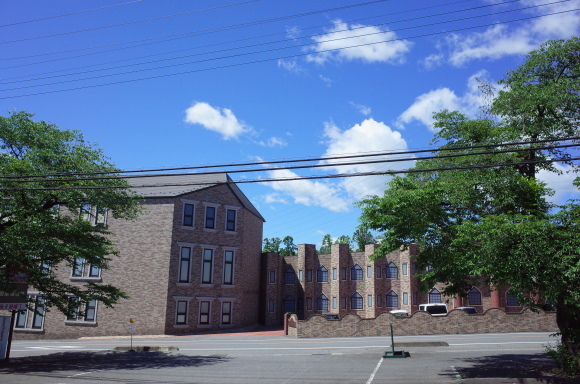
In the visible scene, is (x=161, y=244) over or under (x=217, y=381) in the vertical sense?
over

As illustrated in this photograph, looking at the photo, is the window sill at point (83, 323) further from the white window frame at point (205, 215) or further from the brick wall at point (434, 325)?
the brick wall at point (434, 325)

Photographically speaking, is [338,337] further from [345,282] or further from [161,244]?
[345,282]

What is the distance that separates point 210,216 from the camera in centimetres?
3719

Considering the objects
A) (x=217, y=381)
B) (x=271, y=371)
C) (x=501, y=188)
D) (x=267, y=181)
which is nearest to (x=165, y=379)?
(x=217, y=381)

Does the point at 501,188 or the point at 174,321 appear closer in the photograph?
the point at 501,188

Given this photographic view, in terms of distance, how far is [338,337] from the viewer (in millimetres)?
30000

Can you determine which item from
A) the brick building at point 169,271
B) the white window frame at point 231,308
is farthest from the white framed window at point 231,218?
the white window frame at point 231,308

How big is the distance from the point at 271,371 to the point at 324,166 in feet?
28.1

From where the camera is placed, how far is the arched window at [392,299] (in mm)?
47562

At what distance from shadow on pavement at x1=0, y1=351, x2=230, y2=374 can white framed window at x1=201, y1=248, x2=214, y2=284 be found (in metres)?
13.7

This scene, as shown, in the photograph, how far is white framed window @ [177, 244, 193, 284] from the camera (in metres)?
34.8

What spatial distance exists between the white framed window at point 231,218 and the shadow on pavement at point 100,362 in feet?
54.7

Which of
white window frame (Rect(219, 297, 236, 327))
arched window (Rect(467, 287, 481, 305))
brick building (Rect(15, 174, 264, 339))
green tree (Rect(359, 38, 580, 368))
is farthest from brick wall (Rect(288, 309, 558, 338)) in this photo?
arched window (Rect(467, 287, 481, 305))

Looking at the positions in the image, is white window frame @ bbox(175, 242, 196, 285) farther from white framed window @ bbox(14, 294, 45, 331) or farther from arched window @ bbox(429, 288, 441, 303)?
arched window @ bbox(429, 288, 441, 303)
